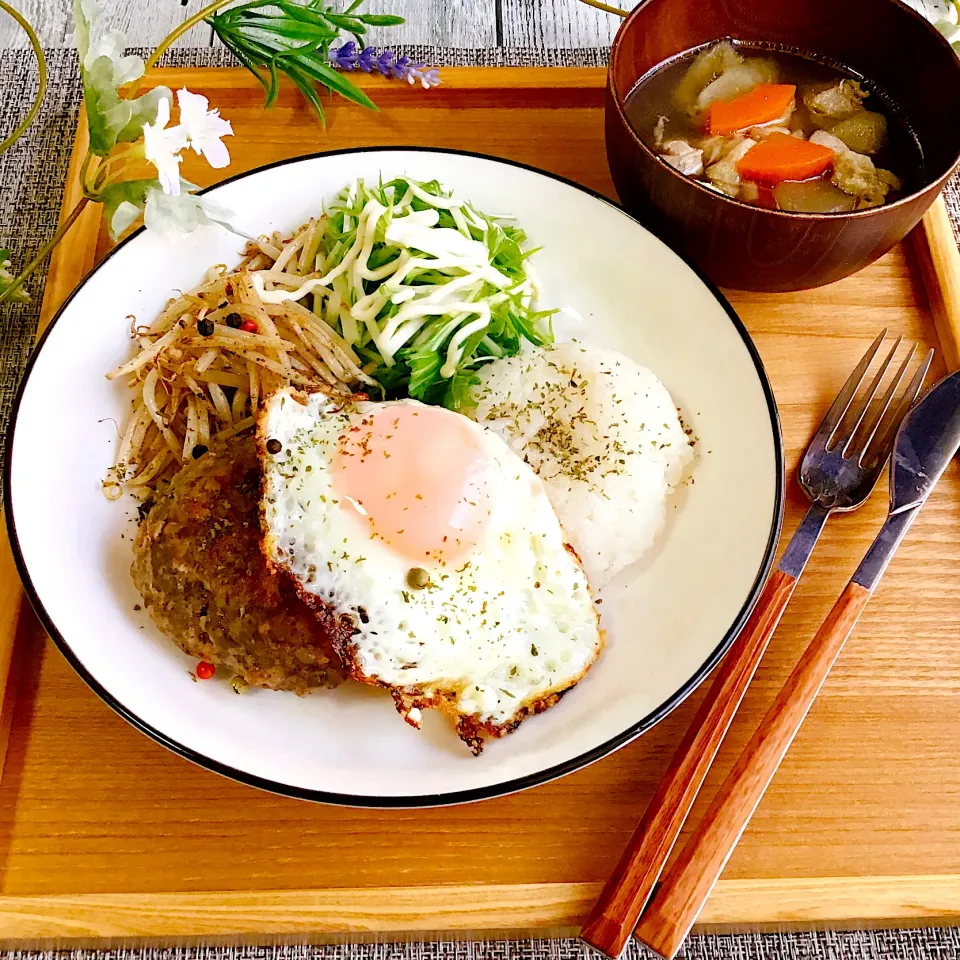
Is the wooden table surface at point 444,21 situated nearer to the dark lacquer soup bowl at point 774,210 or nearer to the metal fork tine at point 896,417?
the dark lacquer soup bowl at point 774,210

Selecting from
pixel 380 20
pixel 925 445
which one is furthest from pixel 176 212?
pixel 925 445

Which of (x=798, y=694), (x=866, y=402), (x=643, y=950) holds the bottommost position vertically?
(x=643, y=950)

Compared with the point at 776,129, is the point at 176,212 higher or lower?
lower

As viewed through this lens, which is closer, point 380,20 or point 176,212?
point 176,212

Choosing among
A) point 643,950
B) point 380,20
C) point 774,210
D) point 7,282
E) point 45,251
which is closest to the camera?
point 643,950

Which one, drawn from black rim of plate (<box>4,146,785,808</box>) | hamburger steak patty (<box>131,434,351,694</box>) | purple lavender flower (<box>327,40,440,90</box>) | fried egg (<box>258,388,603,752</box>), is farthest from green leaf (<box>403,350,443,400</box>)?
purple lavender flower (<box>327,40,440,90</box>)

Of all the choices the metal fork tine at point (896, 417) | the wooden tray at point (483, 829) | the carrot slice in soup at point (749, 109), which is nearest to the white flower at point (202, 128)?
the wooden tray at point (483, 829)

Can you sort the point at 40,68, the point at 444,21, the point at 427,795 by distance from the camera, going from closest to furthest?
the point at 427,795
the point at 40,68
the point at 444,21

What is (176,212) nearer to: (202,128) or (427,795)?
(202,128)
